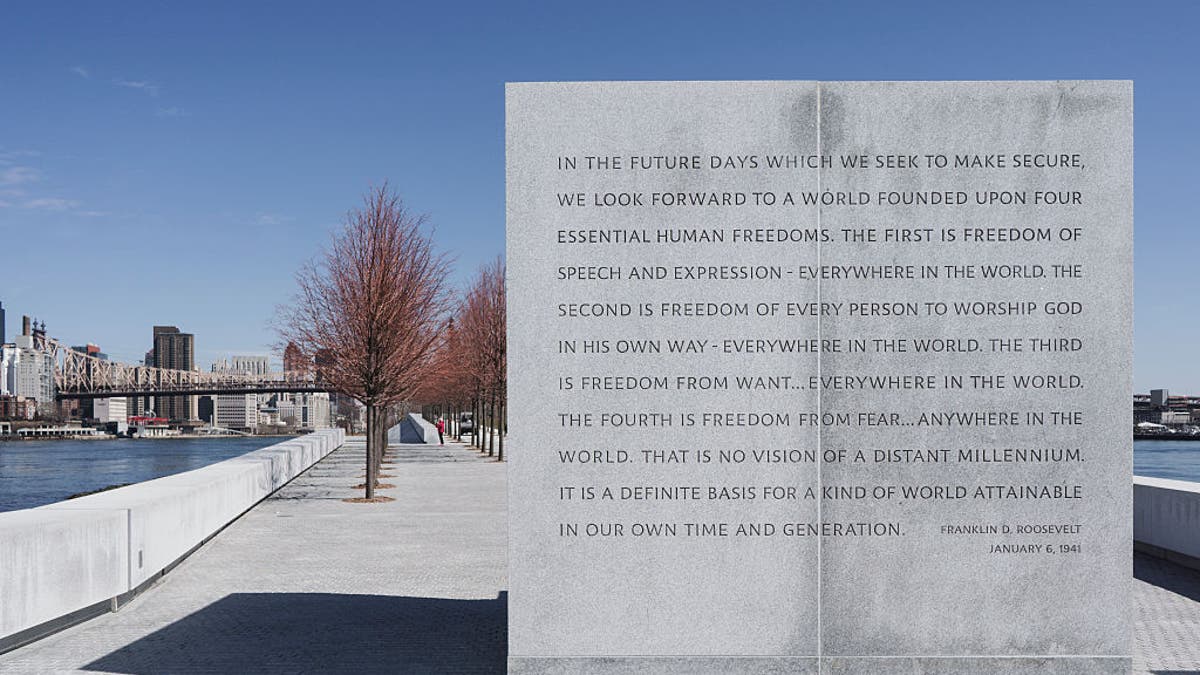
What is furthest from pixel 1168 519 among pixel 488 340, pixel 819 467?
pixel 488 340

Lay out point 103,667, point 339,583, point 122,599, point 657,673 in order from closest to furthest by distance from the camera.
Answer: point 657,673
point 103,667
point 122,599
point 339,583

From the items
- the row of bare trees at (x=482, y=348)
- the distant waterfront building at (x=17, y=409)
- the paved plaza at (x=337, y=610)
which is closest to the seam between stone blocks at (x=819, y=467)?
the paved plaza at (x=337, y=610)

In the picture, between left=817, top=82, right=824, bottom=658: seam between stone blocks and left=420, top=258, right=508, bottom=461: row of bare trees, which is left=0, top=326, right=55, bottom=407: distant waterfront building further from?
left=817, top=82, right=824, bottom=658: seam between stone blocks

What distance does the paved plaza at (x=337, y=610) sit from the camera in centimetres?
855

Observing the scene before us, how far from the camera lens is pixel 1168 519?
13.5 metres

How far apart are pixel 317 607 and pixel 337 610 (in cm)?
28

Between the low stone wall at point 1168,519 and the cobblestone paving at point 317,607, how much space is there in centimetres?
842

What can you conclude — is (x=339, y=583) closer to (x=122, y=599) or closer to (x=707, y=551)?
(x=122, y=599)

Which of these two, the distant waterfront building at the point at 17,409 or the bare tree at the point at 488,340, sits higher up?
the bare tree at the point at 488,340

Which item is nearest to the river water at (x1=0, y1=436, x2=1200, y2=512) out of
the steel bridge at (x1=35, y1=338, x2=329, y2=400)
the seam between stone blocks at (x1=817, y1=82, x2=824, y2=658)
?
the seam between stone blocks at (x1=817, y1=82, x2=824, y2=658)

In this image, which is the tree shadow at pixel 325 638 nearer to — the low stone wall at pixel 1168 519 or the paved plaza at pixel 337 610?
the paved plaza at pixel 337 610

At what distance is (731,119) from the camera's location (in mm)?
7348

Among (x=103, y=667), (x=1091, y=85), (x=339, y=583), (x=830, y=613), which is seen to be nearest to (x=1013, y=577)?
(x=830, y=613)

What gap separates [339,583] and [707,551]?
6497 mm
